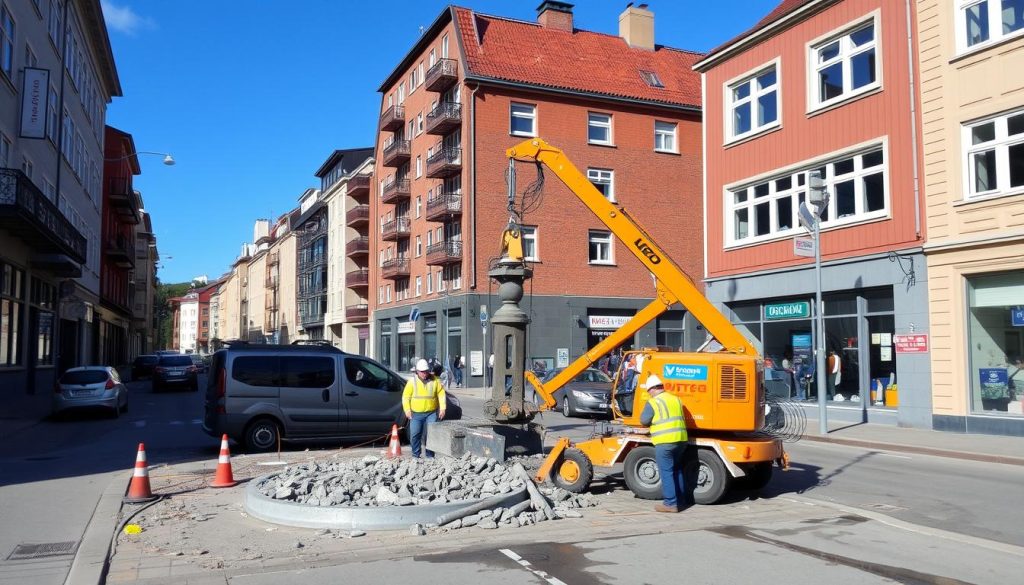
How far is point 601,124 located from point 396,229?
50.2 feet

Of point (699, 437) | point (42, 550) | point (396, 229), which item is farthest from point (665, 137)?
point (42, 550)

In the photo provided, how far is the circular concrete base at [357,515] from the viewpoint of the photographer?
8008 millimetres

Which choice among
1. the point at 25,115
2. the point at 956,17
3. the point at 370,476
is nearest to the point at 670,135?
the point at 956,17

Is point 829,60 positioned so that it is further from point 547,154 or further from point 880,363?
point 547,154

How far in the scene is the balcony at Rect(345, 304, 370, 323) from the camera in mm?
59625

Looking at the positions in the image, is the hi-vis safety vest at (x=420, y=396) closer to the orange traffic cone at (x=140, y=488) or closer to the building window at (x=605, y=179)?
the orange traffic cone at (x=140, y=488)

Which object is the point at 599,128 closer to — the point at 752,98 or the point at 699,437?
the point at 752,98

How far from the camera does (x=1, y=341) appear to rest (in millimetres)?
24875

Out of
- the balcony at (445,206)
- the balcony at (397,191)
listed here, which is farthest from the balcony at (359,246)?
the balcony at (445,206)

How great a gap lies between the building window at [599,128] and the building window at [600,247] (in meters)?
4.59

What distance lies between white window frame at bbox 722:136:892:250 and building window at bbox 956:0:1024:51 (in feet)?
9.00

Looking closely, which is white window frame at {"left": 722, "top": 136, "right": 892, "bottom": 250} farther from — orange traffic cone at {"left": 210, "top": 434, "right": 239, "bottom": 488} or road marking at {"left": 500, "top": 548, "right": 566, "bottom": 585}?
orange traffic cone at {"left": 210, "top": 434, "right": 239, "bottom": 488}

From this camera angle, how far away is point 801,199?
21922mm

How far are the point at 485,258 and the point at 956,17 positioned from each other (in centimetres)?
2399
